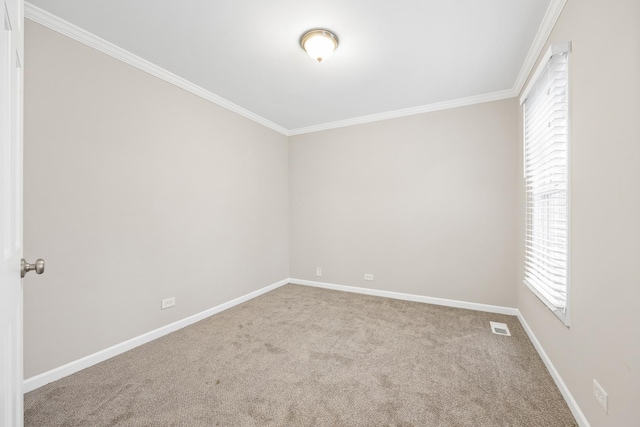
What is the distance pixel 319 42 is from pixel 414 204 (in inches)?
91.8

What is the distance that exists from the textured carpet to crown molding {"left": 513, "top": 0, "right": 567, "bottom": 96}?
8.42ft

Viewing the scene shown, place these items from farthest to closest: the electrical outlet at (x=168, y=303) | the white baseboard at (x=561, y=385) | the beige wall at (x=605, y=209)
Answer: the electrical outlet at (x=168, y=303)
the white baseboard at (x=561, y=385)
the beige wall at (x=605, y=209)

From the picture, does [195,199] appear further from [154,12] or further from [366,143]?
[366,143]

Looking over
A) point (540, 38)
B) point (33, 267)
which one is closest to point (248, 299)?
point (33, 267)

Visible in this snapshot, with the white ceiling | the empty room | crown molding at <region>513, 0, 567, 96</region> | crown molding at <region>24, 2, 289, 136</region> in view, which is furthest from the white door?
crown molding at <region>513, 0, 567, 96</region>

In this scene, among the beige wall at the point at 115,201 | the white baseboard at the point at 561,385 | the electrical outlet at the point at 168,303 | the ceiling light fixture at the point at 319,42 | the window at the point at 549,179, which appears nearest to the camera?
the white baseboard at the point at 561,385

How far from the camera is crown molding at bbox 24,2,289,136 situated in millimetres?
1881

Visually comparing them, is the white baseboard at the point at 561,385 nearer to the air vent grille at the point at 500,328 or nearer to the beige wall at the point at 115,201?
the air vent grille at the point at 500,328

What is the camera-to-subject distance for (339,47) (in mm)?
2303

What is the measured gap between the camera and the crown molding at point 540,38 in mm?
1818

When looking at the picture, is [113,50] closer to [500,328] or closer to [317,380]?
[317,380]

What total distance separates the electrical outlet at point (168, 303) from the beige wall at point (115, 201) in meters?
0.05

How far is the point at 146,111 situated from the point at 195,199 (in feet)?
3.17

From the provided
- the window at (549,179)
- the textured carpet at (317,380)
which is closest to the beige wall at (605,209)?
the window at (549,179)
